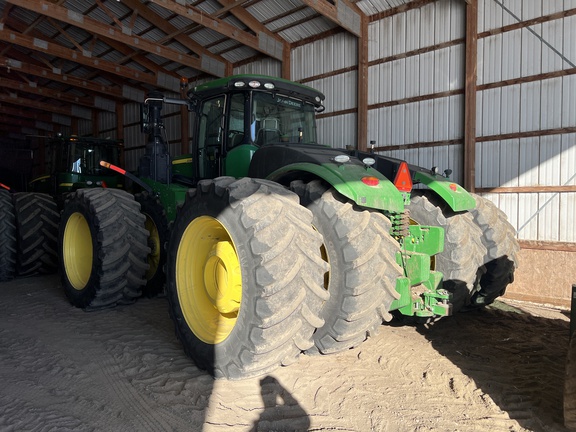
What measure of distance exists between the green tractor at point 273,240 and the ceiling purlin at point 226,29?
4.30 m

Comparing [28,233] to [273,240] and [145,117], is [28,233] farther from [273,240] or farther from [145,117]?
[273,240]

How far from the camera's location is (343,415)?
8.71 feet

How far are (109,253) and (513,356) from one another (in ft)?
12.6

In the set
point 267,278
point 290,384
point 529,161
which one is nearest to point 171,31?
point 529,161

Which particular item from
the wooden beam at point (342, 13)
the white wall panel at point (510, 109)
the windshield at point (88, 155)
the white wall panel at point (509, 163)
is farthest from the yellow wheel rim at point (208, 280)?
the windshield at point (88, 155)

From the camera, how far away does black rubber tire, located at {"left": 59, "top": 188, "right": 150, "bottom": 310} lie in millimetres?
4625

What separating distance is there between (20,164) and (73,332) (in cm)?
2111

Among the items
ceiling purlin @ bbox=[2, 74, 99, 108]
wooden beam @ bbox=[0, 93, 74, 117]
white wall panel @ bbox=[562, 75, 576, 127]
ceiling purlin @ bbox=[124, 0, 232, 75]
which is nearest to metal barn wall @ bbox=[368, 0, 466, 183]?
white wall panel @ bbox=[562, 75, 576, 127]

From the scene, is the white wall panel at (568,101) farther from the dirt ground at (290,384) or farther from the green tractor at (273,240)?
the dirt ground at (290,384)

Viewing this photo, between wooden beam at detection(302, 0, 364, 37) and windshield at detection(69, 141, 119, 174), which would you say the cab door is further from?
windshield at detection(69, 141, 119, 174)

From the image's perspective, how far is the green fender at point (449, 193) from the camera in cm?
413

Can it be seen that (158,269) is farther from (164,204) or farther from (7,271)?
(7,271)

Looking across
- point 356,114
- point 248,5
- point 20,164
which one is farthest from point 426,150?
point 20,164

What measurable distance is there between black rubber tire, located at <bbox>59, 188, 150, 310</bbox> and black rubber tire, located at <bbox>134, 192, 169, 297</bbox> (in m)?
0.44
